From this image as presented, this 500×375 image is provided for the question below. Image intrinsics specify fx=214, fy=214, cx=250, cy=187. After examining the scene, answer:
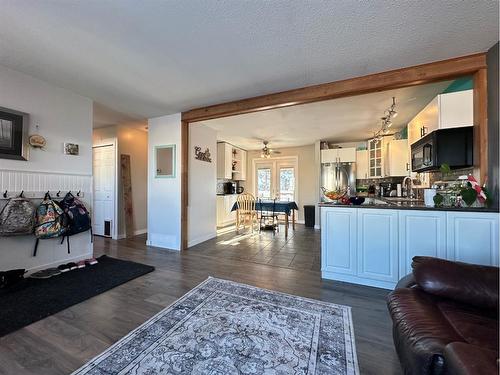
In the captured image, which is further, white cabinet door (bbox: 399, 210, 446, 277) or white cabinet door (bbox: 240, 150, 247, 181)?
white cabinet door (bbox: 240, 150, 247, 181)

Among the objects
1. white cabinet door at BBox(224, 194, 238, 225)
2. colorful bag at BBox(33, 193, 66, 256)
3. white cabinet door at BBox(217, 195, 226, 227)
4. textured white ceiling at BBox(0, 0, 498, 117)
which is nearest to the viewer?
textured white ceiling at BBox(0, 0, 498, 117)

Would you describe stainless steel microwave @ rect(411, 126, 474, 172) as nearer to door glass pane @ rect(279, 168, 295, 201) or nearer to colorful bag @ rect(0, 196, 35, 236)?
door glass pane @ rect(279, 168, 295, 201)

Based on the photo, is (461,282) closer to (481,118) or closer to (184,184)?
(481,118)

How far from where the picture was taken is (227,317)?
1.89 metres

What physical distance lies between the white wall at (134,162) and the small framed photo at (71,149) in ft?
5.03

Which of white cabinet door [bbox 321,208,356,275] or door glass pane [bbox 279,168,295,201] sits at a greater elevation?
door glass pane [bbox 279,168,295,201]

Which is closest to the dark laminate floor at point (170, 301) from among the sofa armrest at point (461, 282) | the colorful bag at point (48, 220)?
the sofa armrest at point (461, 282)

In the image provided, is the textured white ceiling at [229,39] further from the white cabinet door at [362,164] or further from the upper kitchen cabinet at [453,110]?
the white cabinet door at [362,164]

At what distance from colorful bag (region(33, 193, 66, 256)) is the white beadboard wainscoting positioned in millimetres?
102

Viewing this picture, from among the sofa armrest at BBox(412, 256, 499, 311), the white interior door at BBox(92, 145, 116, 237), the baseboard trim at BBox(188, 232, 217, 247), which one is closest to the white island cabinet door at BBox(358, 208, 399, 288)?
the sofa armrest at BBox(412, 256, 499, 311)

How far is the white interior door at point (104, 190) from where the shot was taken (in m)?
4.75

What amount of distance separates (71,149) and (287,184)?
18.9 ft

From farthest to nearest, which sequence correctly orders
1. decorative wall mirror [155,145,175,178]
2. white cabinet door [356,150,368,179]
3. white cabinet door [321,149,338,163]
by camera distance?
white cabinet door [321,149,338,163] < white cabinet door [356,150,368,179] < decorative wall mirror [155,145,175,178]

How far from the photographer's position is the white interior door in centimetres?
475
